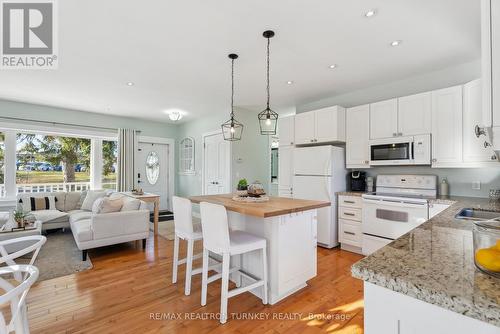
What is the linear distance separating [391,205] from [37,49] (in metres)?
4.64

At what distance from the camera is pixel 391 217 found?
3121 mm

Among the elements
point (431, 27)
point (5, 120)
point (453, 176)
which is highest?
point (431, 27)

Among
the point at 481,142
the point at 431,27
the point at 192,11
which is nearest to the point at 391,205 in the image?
the point at 481,142

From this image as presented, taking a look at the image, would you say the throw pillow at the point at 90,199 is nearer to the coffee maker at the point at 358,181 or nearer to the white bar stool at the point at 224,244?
the white bar stool at the point at 224,244

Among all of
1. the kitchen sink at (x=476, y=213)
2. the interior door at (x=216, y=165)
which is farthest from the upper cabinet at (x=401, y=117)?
the interior door at (x=216, y=165)

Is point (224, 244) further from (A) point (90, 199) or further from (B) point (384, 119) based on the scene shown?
(A) point (90, 199)

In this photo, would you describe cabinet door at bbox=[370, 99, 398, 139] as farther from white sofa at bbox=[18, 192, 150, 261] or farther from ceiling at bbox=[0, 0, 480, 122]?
white sofa at bbox=[18, 192, 150, 261]

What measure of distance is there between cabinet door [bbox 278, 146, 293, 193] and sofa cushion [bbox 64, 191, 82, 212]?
4.08m

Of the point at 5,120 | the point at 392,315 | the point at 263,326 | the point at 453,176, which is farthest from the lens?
the point at 5,120

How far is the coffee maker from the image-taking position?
379cm

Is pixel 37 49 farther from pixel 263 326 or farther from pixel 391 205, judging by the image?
pixel 391 205

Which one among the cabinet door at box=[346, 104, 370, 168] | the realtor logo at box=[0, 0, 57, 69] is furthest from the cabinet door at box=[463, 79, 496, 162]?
the realtor logo at box=[0, 0, 57, 69]

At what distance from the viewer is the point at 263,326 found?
1901 millimetres

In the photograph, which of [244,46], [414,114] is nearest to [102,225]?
[244,46]
